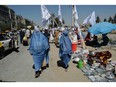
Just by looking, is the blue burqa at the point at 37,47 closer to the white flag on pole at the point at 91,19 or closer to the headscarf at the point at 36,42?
the headscarf at the point at 36,42

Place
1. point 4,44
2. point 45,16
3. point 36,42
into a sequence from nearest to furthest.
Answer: point 36,42
point 4,44
point 45,16

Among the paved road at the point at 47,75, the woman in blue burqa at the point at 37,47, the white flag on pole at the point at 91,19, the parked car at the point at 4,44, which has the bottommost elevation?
the paved road at the point at 47,75

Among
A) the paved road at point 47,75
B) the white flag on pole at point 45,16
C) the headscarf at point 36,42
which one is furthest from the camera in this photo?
the white flag on pole at point 45,16

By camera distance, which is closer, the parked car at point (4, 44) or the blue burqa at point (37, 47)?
the blue burqa at point (37, 47)

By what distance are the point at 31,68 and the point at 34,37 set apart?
6.02ft

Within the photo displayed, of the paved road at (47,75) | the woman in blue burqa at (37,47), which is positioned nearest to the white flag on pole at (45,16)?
the paved road at (47,75)

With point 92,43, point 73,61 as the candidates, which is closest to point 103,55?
point 73,61

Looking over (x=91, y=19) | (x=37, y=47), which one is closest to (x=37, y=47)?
(x=37, y=47)

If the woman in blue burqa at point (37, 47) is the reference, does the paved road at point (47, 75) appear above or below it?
below

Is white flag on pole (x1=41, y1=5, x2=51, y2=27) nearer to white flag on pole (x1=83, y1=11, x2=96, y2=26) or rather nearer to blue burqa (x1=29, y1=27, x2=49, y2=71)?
white flag on pole (x1=83, y1=11, x2=96, y2=26)

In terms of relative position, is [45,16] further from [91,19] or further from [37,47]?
[37,47]

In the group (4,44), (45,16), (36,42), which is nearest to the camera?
(36,42)

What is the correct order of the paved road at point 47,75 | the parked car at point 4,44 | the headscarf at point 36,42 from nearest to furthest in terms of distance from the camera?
the paved road at point 47,75, the headscarf at point 36,42, the parked car at point 4,44
